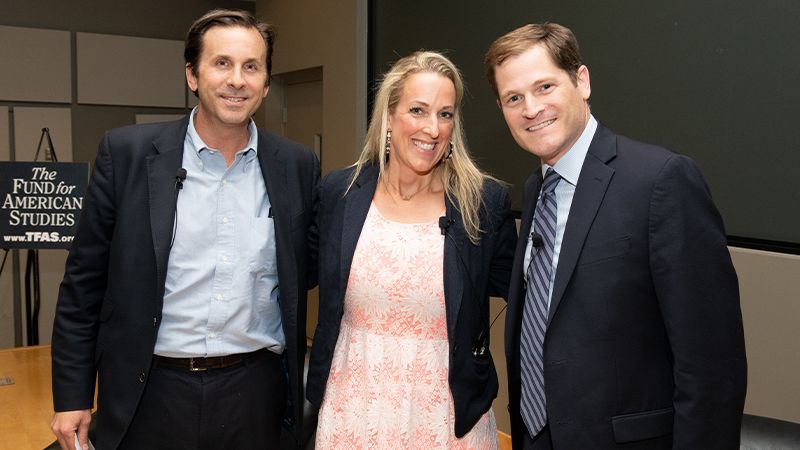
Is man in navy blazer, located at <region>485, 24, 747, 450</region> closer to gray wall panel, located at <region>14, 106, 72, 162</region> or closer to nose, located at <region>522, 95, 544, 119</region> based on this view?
nose, located at <region>522, 95, 544, 119</region>

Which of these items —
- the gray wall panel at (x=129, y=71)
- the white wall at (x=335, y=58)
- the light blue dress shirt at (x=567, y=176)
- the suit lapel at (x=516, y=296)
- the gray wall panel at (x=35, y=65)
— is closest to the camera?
the light blue dress shirt at (x=567, y=176)

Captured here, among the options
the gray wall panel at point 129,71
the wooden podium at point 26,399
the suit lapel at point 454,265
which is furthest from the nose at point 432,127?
the gray wall panel at point 129,71

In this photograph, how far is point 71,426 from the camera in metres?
1.91

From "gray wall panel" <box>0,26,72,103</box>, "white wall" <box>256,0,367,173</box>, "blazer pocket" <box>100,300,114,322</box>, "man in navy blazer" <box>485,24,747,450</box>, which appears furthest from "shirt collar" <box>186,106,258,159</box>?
"gray wall panel" <box>0,26,72,103</box>

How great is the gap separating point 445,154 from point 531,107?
52 cm

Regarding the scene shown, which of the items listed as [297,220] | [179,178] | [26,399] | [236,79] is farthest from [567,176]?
[26,399]

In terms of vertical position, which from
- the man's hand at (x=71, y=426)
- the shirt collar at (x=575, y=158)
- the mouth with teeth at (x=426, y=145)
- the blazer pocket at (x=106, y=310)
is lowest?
the man's hand at (x=71, y=426)

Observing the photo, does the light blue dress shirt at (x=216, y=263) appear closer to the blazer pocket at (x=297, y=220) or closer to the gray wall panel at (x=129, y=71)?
the blazer pocket at (x=297, y=220)

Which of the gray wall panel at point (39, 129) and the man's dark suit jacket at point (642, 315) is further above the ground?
the gray wall panel at point (39, 129)

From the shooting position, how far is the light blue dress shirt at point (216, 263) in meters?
1.87

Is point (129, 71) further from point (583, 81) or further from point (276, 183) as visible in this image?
point (583, 81)

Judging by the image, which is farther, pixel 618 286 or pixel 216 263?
pixel 216 263

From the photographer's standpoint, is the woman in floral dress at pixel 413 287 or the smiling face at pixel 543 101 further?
the woman in floral dress at pixel 413 287

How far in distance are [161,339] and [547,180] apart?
1124 millimetres
